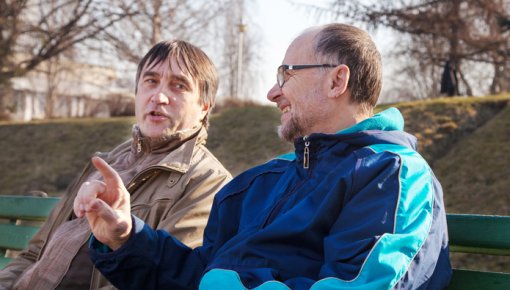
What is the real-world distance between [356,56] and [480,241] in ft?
2.62

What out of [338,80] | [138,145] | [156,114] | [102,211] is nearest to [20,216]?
[138,145]

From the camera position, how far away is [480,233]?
2.62 metres

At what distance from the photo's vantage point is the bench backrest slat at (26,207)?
4.38 m

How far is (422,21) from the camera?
33.8ft

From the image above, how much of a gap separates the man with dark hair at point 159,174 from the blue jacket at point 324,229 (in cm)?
33

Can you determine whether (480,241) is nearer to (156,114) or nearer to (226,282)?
(226,282)

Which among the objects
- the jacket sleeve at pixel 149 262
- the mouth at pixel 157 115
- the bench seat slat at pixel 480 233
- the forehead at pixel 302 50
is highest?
the forehead at pixel 302 50

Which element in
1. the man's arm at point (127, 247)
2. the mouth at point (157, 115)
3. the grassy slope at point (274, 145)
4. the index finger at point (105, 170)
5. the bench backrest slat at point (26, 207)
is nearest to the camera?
the index finger at point (105, 170)

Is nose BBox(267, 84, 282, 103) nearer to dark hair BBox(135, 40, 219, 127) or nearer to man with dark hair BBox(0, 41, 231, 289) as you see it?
man with dark hair BBox(0, 41, 231, 289)

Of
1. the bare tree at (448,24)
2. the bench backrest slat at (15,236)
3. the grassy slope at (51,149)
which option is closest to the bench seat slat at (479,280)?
the bench backrest slat at (15,236)

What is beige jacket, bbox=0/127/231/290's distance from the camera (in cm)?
302

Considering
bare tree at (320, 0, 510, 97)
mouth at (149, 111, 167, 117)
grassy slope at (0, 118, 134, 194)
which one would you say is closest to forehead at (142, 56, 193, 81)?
mouth at (149, 111, 167, 117)

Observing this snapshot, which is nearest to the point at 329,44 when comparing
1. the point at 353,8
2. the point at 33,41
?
the point at 353,8

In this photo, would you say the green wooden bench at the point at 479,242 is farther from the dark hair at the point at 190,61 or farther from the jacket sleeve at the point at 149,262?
the dark hair at the point at 190,61
